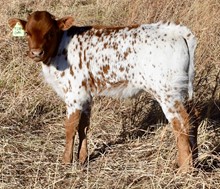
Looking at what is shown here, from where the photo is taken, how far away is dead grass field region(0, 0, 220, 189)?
4.17m

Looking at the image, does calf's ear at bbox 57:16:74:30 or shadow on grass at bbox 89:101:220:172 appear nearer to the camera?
calf's ear at bbox 57:16:74:30

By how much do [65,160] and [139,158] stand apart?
27.0 inches

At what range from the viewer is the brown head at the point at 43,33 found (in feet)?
14.3

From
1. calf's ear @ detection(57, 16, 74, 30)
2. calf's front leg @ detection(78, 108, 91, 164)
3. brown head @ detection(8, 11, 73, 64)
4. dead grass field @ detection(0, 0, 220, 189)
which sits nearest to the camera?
dead grass field @ detection(0, 0, 220, 189)

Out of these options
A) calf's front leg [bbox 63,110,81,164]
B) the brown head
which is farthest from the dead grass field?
the brown head

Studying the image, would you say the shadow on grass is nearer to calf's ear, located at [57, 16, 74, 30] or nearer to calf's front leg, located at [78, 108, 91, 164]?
calf's front leg, located at [78, 108, 91, 164]

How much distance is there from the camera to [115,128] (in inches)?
214

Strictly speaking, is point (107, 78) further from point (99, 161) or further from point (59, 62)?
point (99, 161)

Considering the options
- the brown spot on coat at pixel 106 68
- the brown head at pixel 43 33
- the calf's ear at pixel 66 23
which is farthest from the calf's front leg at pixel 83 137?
the calf's ear at pixel 66 23

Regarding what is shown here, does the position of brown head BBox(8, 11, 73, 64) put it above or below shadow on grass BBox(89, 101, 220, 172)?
above

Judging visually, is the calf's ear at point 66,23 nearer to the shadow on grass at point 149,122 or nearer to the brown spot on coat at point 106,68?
the brown spot on coat at point 106,68

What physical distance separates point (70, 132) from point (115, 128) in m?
0.87

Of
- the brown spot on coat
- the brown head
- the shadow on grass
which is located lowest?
the shadow on grass

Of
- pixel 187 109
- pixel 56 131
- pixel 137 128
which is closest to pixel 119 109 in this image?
pixel 137 128
